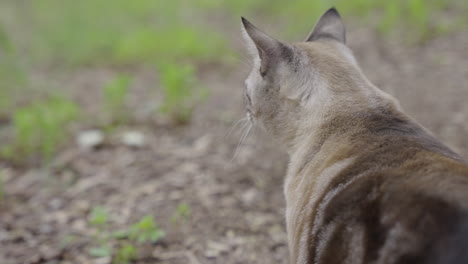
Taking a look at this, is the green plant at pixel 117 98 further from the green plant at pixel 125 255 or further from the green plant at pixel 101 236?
the green plant at pixel 125 255

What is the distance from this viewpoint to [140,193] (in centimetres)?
400

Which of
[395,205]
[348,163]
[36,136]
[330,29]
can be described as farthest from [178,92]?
[395,205]

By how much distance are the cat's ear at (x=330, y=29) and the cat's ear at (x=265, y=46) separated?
63 cm

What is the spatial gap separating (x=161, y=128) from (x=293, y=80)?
2.69 metres

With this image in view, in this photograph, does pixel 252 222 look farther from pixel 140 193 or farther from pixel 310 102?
pixel 310 102

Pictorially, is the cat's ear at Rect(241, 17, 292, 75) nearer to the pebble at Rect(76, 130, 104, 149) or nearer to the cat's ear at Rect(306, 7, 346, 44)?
the cat's ear at Rect(306, 7, 346, 44)

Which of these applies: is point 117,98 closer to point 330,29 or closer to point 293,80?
point 330,29

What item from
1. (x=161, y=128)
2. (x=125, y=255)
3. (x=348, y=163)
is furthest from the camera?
(x=161, y=128)

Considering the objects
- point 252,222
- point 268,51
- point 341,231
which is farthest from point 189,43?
point 341,231

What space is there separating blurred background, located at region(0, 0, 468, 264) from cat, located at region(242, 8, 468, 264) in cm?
63

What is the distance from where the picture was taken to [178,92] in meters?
4.83

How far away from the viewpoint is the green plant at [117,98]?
15.8 ft

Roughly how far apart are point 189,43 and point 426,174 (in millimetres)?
6024

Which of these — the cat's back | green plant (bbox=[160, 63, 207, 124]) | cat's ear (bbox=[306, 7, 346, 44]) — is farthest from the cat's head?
green plant (bbox=[160, 63, 207, 124])
